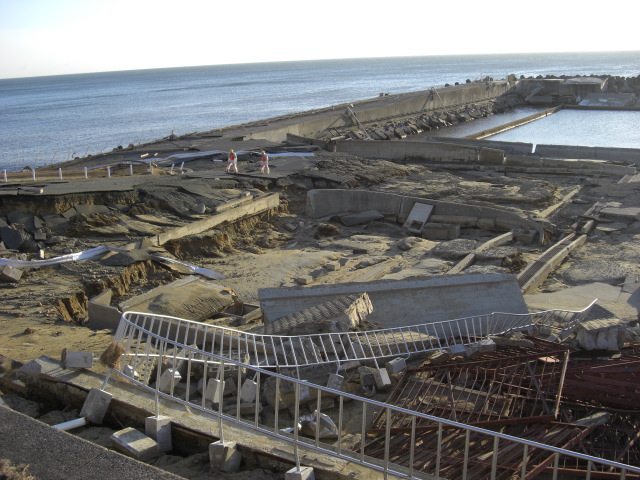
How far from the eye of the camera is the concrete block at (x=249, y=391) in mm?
6531

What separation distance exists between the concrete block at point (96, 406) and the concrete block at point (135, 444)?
1.67 feet

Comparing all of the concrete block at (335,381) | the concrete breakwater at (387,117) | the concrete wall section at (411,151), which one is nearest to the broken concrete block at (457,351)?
the concrete block at (335,381)

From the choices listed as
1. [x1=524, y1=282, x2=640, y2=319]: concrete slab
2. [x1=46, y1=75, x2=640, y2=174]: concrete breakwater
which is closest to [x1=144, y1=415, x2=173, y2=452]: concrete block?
[x1=524, y1=282, x2=640, y2=319]: concrete slab

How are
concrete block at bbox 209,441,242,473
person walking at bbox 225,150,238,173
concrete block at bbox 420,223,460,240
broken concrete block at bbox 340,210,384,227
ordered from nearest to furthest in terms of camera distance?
concrete block at bbox 209,441,242,473
concrete block at bbox 420,223,460,240
broken concrete block at bbox 340,210,384,227
person walking at bbox 225,150,238,173

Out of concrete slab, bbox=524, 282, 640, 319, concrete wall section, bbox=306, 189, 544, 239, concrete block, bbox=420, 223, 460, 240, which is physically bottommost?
concrete block, bbox=420, 223, 460, 240

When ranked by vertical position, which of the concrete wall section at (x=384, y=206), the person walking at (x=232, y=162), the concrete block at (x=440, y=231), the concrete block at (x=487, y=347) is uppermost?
the person walking at (x=232, y=162)

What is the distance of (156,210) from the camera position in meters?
16.1

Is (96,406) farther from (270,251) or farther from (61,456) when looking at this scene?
(270,251)

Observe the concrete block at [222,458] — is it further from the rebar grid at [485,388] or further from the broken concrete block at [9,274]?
the broken concrete block at [9,274]

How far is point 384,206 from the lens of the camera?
751 inches

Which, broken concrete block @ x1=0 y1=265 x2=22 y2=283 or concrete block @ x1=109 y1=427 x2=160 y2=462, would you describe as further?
broken concrete block @ x1=0 y1=265 x2=22 y2=283

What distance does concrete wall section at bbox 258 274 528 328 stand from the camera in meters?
9.33

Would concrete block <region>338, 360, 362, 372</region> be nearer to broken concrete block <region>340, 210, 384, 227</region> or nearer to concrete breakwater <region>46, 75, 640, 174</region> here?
broken concrete block <region>340, 210, 384, 227</region>

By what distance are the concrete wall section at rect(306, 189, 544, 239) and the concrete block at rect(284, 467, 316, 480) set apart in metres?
13.8
